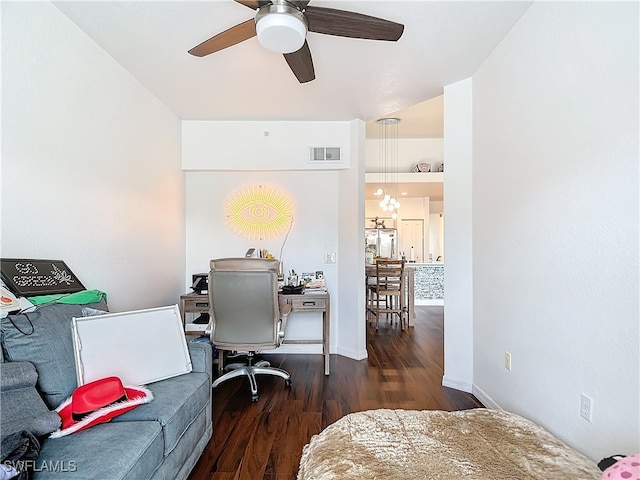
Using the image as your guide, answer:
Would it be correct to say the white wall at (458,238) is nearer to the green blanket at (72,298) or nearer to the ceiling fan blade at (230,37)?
the ceiling fan blade at (230,37)

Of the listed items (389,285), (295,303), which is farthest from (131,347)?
(389,285)

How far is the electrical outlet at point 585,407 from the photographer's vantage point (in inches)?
63.4

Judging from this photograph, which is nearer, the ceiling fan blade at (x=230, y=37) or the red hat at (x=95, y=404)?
the red hat at (x=95, y=404)

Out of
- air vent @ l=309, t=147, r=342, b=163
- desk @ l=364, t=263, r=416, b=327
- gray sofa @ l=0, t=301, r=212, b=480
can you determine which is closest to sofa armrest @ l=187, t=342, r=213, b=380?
gray sofa @ l=0, t=301, r=212, b=480

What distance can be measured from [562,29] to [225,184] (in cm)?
339

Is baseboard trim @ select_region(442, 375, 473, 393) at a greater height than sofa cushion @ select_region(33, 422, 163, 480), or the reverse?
sofa cushion @ select_region(33, 422, 163, 480)

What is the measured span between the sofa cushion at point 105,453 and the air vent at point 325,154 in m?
3.17

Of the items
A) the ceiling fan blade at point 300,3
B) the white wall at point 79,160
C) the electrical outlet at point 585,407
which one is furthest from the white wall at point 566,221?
the white wall at point 79,160

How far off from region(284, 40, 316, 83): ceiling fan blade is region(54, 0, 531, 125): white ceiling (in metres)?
0.25

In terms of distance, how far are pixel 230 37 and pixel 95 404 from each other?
191 cm

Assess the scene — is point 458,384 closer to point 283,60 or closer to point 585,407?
point 585,407

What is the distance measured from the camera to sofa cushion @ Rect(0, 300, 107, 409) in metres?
1.46

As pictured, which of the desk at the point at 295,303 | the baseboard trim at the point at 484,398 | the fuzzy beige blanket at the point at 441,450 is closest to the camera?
the fuzzy beige blanket at the point at 441,450

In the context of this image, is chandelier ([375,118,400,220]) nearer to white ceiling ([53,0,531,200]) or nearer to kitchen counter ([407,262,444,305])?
kitchen counter ([407,262,444,305])
